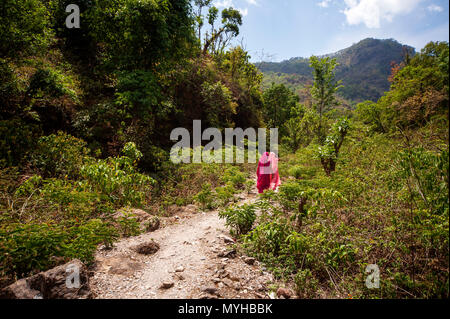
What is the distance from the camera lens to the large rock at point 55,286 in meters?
1.82

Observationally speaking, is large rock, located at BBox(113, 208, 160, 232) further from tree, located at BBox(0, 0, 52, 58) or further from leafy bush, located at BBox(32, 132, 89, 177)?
tree, located at BBox(0, 0, 52, 58)

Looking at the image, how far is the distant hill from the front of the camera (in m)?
104

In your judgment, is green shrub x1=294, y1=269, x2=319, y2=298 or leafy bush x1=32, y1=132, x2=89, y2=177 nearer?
green shrub x1=294, y1=269, x2=319, y2=298

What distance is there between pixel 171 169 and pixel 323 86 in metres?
10.1

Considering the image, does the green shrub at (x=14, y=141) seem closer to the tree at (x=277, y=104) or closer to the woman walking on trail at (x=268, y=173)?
the woman walking on trail at (x=268, y=173)

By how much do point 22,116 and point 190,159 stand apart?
568cm

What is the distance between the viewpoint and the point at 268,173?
17.8ft

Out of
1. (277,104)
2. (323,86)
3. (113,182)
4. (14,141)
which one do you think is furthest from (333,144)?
(277,104)

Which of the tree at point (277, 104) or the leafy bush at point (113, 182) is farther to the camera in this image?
the tree at point (277, 104)

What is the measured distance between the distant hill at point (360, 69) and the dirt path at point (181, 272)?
105m

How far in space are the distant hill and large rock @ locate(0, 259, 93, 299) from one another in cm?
10601

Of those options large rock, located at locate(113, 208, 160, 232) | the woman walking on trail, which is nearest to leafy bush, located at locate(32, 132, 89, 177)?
large rock, located at locate(113, 208, 160, 232)

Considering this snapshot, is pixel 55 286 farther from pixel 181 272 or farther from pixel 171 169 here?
pixel 171 169

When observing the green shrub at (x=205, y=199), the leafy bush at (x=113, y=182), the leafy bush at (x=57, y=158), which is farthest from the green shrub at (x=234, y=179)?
the leafy bush at (x=57, y=158)
